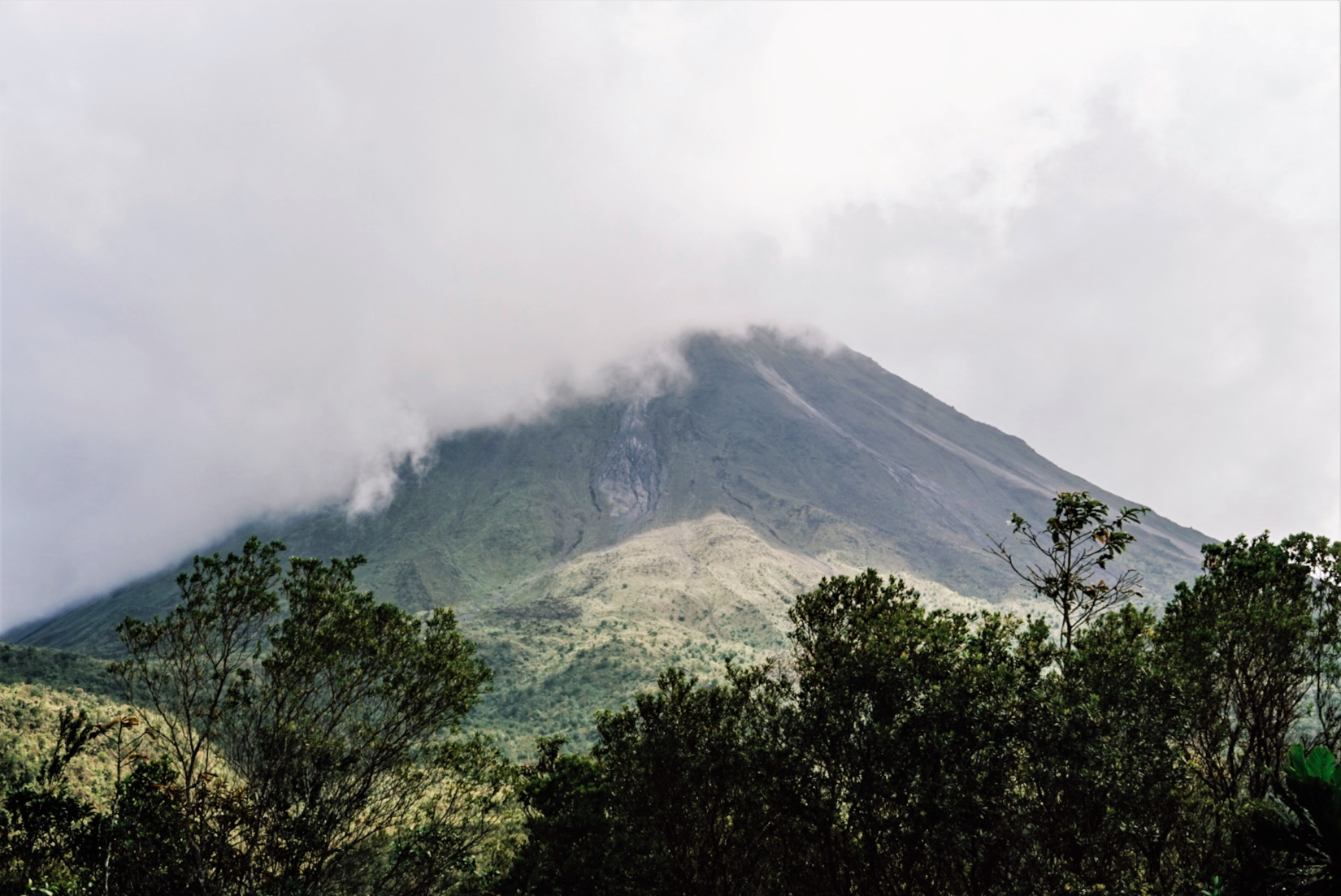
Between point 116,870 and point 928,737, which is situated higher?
point 928,737

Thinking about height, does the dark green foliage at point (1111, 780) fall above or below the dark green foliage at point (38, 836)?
above

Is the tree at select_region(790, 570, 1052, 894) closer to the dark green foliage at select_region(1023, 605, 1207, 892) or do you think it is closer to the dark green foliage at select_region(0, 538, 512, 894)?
the dark green foliage at select_region(1023, 605, 1207, 892)

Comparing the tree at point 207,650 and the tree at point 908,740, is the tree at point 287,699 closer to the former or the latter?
the tree at point 207,650

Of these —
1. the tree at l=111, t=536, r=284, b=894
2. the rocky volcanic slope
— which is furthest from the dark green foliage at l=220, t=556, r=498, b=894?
the rocky volcanic slope

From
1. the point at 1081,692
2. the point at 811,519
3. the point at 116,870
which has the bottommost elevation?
the point at 116,870

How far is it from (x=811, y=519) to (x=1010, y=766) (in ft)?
497

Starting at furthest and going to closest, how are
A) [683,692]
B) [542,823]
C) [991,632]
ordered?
[542,823] → [683,692] → [991,632]

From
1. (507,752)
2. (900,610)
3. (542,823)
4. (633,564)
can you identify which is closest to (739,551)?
(633,564)

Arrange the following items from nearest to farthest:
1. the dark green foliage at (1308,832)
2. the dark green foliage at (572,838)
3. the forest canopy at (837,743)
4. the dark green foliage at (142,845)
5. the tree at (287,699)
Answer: the dark green foliage at (1308,832), the forest canopy at (837,743), the tree at (287,699), the dark green foliage at (142,845), the dark green foliage at (572,838)

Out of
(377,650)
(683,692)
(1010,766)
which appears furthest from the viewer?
(683,692)

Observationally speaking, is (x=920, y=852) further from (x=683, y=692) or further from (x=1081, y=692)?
(x=683, y=692)

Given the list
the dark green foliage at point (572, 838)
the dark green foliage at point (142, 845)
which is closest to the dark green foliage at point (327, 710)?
the dark green foliage at point (142, 845)

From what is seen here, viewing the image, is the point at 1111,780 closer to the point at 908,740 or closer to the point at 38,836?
the point at 908,740

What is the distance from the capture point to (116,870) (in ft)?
62.3
